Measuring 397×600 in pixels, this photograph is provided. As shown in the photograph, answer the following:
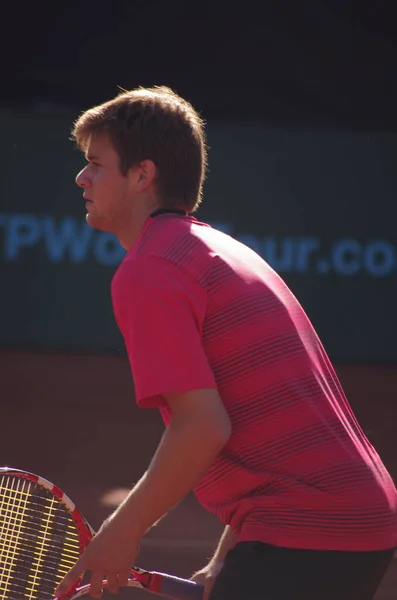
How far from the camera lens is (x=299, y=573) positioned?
1.95 m

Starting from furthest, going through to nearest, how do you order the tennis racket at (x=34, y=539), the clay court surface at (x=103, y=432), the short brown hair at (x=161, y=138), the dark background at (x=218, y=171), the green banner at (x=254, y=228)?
the green banner at (x=254, y=228) → the dark background at (x=218, y=171) → the clay court surface at (x=103, y=432) → the tennis racket at (x=34, y=539) → the short brown hair at (x=161, y=138)

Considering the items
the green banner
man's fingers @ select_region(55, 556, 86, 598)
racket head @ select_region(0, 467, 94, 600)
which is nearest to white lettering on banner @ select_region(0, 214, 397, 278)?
the green banner

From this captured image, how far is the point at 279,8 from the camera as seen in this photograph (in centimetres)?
1243

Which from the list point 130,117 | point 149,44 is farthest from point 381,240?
point 130,117

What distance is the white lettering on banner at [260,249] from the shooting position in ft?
37.4

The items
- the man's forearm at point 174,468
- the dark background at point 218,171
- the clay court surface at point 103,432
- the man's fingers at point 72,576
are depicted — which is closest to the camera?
the man's forearm at point 174,468

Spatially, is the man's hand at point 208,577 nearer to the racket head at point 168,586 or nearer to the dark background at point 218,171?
the racket head at point 168,586

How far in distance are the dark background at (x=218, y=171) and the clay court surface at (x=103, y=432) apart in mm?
37

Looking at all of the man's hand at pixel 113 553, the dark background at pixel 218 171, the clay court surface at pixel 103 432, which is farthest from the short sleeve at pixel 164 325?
the dark background at pixel 218 171

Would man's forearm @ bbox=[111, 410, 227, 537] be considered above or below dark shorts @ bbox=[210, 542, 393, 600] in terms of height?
above

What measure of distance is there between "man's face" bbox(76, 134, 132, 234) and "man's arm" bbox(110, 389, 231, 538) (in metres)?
0.45

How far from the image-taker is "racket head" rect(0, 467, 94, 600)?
2.64 metres

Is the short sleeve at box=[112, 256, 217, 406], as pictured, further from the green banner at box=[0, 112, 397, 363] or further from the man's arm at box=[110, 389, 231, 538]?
the green banner at box=[0, 112, 397, 363]

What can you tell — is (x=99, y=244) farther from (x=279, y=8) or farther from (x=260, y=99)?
(x=279, y=8)
